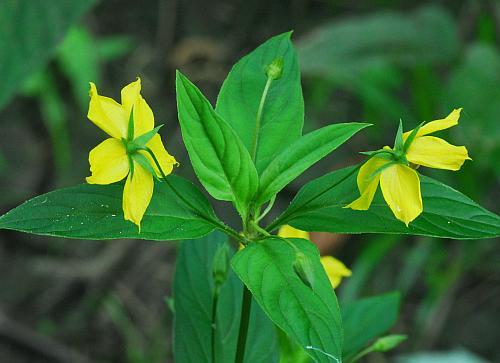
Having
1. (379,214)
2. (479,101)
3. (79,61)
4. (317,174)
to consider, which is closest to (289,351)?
(379,214)

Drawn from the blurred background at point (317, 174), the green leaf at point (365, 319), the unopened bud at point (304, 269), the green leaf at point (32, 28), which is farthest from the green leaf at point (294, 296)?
the blurred background at point (317, 174)

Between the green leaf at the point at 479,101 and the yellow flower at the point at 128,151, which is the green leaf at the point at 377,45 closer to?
the green leaf at the point at 479,101

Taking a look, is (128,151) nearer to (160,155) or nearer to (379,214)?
(160,155)

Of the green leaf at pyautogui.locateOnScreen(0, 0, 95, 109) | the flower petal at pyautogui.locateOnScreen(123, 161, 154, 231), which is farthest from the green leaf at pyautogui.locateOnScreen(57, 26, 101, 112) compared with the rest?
the flower petal at pyautogui.locateOnScreen(123, 161, 154, 231)

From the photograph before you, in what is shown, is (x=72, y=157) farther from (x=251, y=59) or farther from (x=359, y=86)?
(x=251, y=59)

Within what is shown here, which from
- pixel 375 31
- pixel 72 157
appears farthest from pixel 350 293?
pixel 72 157

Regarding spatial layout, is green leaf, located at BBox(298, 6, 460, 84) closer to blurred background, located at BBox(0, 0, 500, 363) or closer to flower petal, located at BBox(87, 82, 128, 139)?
blurred background, located at BBox(0, 0, 500, 363)
